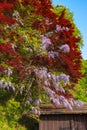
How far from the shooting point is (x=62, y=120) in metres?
23.3

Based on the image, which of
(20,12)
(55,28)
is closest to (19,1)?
(20,12)

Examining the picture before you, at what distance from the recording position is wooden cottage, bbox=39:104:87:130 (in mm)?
23188

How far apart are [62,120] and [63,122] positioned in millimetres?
151

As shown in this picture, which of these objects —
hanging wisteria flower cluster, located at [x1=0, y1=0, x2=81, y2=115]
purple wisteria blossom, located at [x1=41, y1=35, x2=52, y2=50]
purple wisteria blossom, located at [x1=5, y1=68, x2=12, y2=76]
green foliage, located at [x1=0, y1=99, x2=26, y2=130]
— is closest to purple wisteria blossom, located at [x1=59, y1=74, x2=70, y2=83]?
hanging wisteria flower cluster, located at [x1=0, y1=0, x2=81, y2=115]

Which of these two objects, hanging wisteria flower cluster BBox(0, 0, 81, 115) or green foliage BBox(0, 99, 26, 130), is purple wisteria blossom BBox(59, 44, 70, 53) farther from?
green foliage BBox(0, 99, 26, 130)

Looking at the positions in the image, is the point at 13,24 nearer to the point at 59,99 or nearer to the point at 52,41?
the point at 52,41

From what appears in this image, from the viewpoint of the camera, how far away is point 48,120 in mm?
23312

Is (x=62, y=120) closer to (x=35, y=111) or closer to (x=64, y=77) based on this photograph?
(x=35, y=111)

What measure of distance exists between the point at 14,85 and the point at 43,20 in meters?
5.53

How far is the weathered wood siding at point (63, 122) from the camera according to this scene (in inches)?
915

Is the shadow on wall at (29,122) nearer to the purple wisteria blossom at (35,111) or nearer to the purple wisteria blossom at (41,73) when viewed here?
the purple wisteria blossom at (35,111)

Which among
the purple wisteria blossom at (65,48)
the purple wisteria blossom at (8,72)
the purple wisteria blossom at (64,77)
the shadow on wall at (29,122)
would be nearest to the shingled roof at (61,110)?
the shadow on wall at (29,122)

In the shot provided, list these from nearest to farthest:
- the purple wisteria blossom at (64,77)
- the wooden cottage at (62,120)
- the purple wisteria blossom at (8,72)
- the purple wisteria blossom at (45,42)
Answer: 1. the purple wisteria blossom at (8,72)
2. the wooden cottage at (62,120)
3. the purple wisteria blossom at (45,42)
4. the purple wisteria blossom at (64,77)

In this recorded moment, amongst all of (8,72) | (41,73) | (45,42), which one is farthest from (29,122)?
(45,42)
